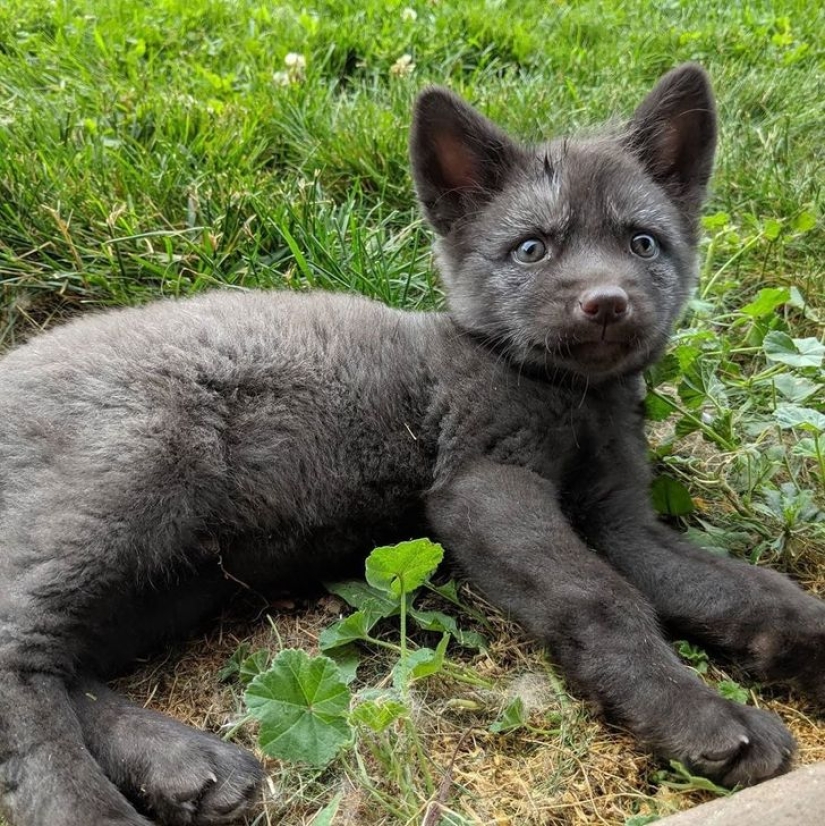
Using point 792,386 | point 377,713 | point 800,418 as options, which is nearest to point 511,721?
point 377,713

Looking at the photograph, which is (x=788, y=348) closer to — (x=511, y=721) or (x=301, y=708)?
(x=511, y=721)

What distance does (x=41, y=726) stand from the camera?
2434 mm

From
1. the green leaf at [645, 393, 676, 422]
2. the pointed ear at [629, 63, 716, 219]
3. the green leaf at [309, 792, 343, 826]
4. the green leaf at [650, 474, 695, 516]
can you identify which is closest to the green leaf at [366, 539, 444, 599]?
the green leaf at [309, 792, 343, 826]

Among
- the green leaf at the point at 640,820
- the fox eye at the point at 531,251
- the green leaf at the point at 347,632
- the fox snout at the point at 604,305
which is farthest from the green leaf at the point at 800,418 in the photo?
the green leaf at the point at 347,632

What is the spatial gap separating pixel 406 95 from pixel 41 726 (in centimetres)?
400

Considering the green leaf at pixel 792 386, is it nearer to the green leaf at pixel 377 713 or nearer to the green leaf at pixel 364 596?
the green leaf at pixel 364 596

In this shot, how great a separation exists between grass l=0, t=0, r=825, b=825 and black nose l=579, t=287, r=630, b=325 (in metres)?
0.57

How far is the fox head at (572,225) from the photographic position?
3109 mm

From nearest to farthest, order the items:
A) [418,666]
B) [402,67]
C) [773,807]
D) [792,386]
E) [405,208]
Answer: [773,807] < [418,666] < [792,386] < [405,208] < [402,67]

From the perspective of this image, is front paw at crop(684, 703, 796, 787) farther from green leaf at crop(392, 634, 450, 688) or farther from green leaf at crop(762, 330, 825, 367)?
green leaf at crop(762, 330, 825, 367)

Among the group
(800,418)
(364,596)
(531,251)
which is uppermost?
(531,251)

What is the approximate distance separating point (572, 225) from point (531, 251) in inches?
6.5

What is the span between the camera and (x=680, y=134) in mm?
3605

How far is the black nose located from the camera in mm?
2955
